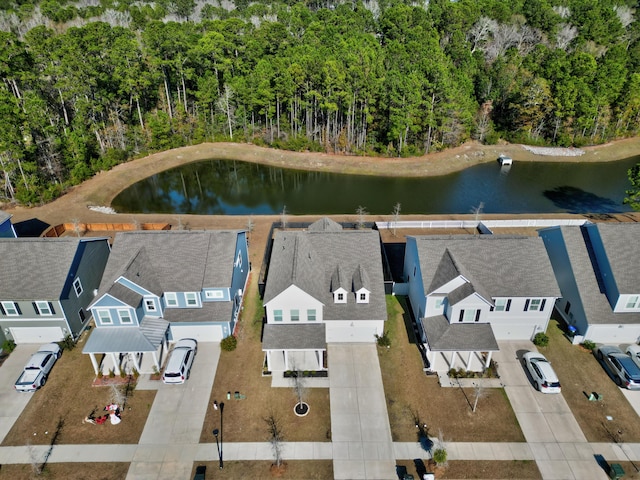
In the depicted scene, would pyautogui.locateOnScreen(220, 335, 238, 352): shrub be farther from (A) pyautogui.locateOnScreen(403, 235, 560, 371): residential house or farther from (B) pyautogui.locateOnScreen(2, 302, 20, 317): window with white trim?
(B) pyautogui.locateOnScreen(2, 302, 20, 317): window with white trim

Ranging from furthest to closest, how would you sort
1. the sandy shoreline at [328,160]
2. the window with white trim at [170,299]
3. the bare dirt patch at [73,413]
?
the sandy shoreline at [328,160] < the window with white trim at [170,299] < the bare dirt patch at [73,413]

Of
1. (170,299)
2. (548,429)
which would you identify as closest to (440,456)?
(548,429)

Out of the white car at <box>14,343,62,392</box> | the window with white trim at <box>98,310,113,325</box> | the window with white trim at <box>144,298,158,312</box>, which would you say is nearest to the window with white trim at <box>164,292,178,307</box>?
the window with white trim at <box>144,298,158,312</box>

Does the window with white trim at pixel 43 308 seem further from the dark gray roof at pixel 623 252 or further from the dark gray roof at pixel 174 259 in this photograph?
the dark gray roof at pixel 623 252

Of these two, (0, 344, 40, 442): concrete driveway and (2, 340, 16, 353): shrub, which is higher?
(2, 340, 16, 353): shrub

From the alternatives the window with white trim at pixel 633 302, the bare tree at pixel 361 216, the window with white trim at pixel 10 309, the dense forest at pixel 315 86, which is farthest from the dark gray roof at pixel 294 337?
the dense forest at pixel 315 86

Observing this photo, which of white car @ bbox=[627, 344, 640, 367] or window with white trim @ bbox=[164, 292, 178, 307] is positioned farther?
window with white trim @ bbox=[164, 292, 178, 307]

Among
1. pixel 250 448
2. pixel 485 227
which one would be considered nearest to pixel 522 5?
pixel 485 227
